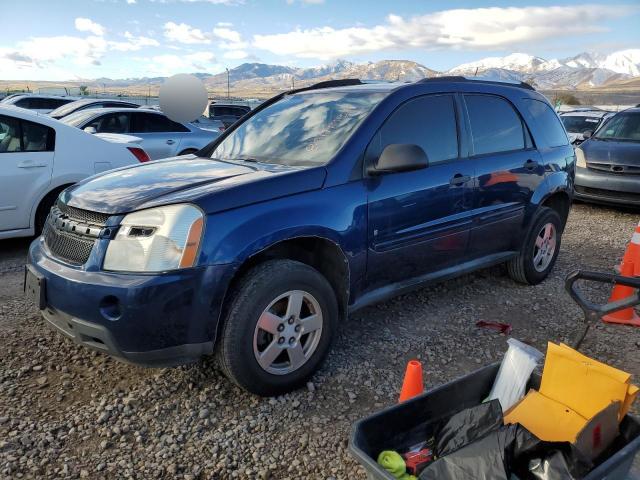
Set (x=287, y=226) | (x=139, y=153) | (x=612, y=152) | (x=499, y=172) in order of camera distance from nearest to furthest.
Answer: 1. (x=287, y=226)
2. (x=499, y=172)
3. (x=139, y=153)
4. (x=612, y=152)

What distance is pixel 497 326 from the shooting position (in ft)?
12.8

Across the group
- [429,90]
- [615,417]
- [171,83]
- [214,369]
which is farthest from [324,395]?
[171,83]

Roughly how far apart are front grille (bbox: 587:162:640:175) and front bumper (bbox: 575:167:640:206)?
0.15ft

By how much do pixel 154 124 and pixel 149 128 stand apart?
0.12 metres

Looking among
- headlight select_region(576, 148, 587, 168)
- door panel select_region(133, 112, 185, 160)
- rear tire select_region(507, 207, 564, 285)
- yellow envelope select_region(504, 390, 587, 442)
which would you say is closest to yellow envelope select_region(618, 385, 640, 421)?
yellow envelope select_region(504, 390, 587, 442)

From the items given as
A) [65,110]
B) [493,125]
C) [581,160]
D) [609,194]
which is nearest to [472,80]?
[493,125]

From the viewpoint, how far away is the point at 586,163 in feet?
27.5

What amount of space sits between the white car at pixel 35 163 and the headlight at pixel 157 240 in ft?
10.4

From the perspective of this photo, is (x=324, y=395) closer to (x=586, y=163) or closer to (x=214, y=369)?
(x=214, y=369)

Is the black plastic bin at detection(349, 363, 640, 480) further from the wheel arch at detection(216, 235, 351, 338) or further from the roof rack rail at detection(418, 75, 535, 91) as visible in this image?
the roof rack rail at detection(418, 75, 535, 91)

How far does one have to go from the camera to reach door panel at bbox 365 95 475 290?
3.22 meters

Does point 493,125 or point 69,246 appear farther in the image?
point 493,125

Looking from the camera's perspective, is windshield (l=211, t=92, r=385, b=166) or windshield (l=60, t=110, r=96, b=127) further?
windshield (l=60, t=110, r=96, b=127)

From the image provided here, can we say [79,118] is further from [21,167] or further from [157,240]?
[157,240]
